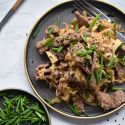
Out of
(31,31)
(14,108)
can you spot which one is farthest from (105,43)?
(14,108)

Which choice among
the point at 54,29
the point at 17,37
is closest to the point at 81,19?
the point at 54,29

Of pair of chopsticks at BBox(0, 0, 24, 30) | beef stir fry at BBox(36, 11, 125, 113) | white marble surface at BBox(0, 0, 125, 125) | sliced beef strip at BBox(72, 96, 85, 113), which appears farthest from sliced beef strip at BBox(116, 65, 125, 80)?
pair of chopsticks at BBox(0, 0, 24, 30)

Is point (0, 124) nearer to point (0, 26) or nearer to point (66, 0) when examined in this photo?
point (0, 26)

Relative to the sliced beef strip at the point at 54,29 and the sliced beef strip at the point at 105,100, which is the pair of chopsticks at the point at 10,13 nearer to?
the sliced beef strip at the point at 54,29

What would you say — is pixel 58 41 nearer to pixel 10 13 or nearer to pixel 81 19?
pixel 81 19

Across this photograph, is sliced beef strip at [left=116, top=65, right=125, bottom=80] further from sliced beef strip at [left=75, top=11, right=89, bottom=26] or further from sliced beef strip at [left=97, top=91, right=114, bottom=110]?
sliced beef strip at [left=75, top=11, right=89, bottom=26]
